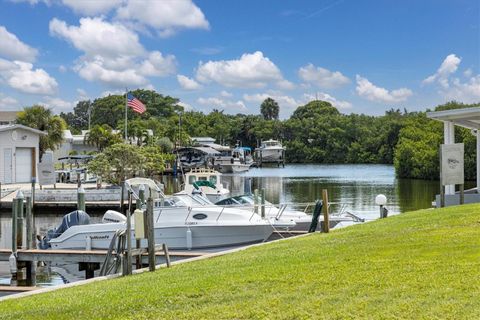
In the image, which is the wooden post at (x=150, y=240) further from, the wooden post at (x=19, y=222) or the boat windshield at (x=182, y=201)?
the boat windshield at (x=182, y=201)

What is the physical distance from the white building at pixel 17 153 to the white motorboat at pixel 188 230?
25.6 meters

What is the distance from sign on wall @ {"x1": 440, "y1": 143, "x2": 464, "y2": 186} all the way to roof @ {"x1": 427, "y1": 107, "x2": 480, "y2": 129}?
2290 mm

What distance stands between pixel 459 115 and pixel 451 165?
2871mm

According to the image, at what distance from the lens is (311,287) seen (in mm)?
8398

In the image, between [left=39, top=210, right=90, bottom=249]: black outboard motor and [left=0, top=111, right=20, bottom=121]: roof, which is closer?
[left=39, top=210, right=90, bottom=249]: black outboard motor

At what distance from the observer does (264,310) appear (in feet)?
24.2

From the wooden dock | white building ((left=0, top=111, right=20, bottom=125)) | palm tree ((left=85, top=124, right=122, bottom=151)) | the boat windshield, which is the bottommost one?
the wooden dock

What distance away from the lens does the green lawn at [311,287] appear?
23.6 feet

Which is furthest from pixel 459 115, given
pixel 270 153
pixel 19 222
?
pixel 270 153

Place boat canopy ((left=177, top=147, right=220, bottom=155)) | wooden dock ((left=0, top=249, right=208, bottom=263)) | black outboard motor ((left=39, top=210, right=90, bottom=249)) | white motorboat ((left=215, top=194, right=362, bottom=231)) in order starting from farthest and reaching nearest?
boat canopy ((left=177, top=147, right=220, bottom=155)) < white motorboat ((left=215, top=194, right=362, bottom=231)) < black outboard motor ((left=39, top=210, right=90, bottom=249)) < wooden dock ((left=0, top=249, right=208, bottom=263))

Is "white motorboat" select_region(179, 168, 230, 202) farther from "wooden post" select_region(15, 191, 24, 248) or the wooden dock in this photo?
the wooden dock

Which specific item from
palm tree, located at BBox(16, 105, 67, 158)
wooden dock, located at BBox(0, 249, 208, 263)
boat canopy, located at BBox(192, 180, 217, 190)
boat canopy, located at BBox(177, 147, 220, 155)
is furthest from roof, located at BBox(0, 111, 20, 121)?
wooden dock, located at BBox(0, 249, 208, 263)

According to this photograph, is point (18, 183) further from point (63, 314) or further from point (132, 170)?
point (63, 314)

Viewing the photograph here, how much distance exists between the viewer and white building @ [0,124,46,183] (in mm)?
44969
